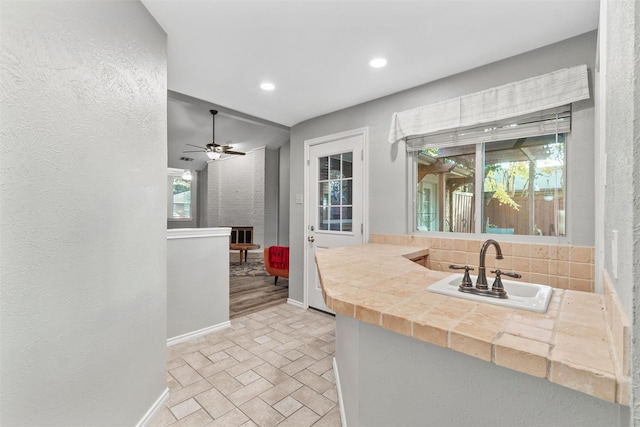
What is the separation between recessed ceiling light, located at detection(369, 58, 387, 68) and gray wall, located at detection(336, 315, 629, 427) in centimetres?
200

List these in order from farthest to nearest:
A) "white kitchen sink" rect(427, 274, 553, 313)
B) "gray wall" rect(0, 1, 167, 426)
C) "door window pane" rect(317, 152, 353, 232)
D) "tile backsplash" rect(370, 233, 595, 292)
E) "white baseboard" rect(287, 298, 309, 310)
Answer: "white baseboard" rect(287, 298, 309, 310) < "door window pane" rect(317, 152, 353, 232) < "tile backsplash" rect(370, 233, 595, 292) < "white kitchen sink" rect(427, 274, 553, 313) < "gray wall" rect(0, 1, 167, 426)

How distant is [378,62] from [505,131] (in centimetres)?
116

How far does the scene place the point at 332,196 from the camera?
3.53 meters

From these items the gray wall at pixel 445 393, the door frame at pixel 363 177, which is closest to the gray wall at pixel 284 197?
the door frame at pixel 363 177

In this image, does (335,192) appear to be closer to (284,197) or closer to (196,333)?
(196,333)

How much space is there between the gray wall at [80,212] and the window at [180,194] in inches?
312

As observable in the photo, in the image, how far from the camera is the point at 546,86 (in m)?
2.02

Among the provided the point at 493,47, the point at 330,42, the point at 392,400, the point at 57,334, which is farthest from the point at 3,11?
the point at 493,47

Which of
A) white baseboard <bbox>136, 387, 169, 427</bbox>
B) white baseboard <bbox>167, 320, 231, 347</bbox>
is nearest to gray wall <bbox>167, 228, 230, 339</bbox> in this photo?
white baseboard <bbox>167, 320, 231, 347</bbox>

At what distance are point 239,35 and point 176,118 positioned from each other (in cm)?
330

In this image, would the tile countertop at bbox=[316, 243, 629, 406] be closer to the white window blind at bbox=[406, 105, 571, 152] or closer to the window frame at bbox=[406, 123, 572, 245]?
the window frame at bbox=[406, 123, 572, 245]

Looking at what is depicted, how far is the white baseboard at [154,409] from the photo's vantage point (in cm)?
161

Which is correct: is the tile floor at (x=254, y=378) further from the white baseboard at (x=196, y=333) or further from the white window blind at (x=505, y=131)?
the white window blind at (x=505, y=131)

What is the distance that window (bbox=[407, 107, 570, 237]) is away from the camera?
2.10m
